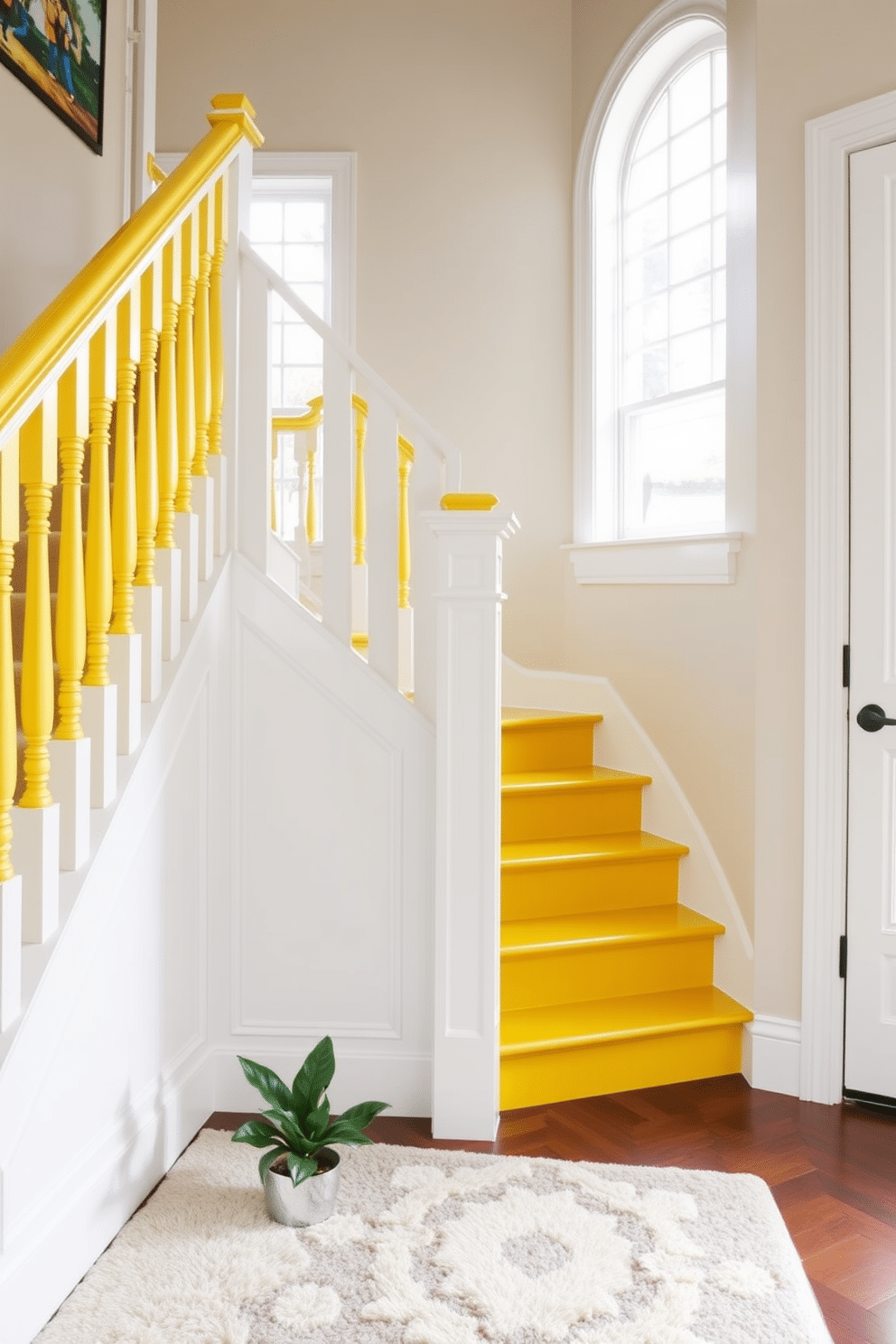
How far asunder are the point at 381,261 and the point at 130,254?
2.80 m

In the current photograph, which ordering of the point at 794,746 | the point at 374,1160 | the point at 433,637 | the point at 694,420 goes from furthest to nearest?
the point at 694,420
the point at 794,746
the point at 433,637
the point at 374,1160

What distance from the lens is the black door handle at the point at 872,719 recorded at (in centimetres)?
272

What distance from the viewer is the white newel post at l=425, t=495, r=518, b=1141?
248cm

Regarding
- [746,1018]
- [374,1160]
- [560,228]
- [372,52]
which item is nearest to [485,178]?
[560,228]

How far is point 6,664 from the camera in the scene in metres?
1.66

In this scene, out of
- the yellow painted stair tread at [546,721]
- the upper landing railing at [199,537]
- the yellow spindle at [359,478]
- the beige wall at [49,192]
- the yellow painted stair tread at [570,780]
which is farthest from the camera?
the yellow spindle at [359,478]

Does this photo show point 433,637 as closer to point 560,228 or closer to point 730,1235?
point 730,1235

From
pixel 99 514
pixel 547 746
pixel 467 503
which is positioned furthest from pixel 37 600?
pixel 547 746

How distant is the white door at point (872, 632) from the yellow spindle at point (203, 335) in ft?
5.37

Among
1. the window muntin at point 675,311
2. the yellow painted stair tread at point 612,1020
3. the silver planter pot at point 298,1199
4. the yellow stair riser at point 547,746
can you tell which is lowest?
the silver planter pot at point 298,1199

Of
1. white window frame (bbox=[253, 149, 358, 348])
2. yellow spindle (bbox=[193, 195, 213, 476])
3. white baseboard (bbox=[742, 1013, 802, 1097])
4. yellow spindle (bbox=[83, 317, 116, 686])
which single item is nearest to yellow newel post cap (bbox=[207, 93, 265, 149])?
yellow spindle (bbox=[193, 195, 213, 476])

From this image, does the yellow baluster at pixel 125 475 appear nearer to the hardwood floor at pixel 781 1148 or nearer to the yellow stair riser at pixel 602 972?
the hardwood floor at pixel 781 1148

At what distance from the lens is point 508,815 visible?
334 centimetres

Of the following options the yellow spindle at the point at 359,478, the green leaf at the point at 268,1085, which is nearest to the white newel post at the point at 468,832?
the green leaf at the point at 268,1085
